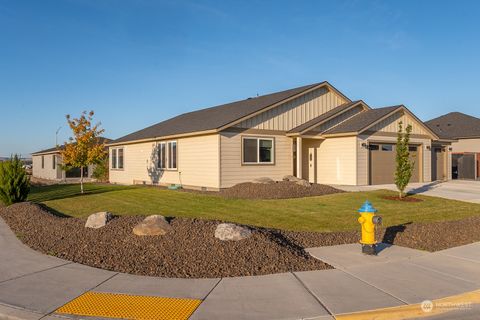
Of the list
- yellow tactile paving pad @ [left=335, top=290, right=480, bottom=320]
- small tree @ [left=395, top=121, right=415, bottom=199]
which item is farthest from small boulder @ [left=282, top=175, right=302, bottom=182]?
yellow tactile paving pad @ [left=335, top=290, right=480, bottom=320]

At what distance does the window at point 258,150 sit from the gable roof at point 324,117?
1512mm

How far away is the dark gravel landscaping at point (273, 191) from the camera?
16328 millimetres

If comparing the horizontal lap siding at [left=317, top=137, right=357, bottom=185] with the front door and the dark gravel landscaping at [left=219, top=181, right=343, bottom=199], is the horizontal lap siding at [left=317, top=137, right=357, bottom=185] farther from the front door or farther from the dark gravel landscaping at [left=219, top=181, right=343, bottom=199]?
the dark gravel landscaping at [left=219, top=181, right=343, bottom=199]

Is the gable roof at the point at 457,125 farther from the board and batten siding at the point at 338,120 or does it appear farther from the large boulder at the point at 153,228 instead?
the large boulder at the point at 153,228

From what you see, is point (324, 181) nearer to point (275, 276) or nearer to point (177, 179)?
point (177, 179)

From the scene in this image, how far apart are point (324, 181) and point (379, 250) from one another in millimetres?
14934

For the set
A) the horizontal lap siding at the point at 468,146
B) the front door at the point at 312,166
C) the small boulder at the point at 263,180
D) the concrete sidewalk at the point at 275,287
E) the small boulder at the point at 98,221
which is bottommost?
the concrete sidewalk at the point at 275,287

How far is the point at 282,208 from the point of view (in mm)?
13391

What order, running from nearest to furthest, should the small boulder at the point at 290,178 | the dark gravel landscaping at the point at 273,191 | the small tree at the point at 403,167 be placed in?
the small tree at the point at 403,167 → the dark gravel landscaping at the point at 273,191 → the small boulder at the point at 290,178

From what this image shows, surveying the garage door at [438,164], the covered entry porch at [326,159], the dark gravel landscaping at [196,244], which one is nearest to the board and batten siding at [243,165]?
the covered entry porch at [326,159]

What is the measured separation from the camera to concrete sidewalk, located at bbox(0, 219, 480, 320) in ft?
15.6

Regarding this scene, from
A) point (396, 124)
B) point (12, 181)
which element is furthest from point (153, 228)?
point (396, 124)

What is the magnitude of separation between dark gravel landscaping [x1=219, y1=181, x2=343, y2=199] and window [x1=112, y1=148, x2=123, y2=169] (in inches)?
604

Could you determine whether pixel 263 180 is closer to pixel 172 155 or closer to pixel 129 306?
pixel 172 155
